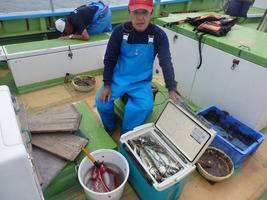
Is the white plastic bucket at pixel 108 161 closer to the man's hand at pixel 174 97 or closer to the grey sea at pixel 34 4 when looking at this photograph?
the man's hand at pixel 174 97

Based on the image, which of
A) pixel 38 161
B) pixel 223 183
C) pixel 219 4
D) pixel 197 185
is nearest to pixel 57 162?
pixel 38 161

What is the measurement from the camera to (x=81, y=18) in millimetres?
2664

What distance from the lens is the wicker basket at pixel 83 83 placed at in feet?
8.14

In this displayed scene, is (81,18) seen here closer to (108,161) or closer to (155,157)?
(108,161)

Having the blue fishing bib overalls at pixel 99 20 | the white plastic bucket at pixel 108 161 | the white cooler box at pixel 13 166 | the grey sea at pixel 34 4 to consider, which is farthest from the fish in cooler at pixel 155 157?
the grey sea at pixel 34 4

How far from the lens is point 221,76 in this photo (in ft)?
6.51

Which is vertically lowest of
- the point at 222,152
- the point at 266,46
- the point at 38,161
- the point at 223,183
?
the point at 223,183

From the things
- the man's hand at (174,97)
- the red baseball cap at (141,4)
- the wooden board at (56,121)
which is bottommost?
the wooden board at (56,121)

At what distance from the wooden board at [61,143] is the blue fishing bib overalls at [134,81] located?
0.38m

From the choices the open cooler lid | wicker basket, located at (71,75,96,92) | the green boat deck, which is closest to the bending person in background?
wicker basket, located at (71,75,96,92)

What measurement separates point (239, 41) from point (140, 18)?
3.47ft

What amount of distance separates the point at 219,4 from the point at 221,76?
3.79 m

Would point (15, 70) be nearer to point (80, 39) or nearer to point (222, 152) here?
point (80, 39)

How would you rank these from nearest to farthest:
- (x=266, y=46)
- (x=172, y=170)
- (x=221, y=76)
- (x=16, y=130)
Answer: (x=16, y=130), (x=172, y=170), (x=266, y=46), (x=221, y=76)
